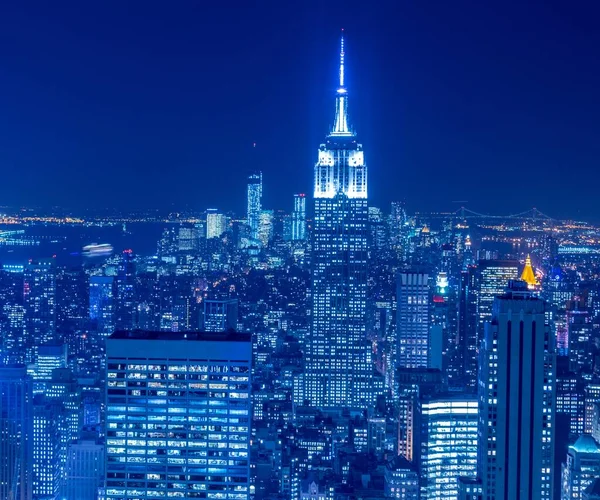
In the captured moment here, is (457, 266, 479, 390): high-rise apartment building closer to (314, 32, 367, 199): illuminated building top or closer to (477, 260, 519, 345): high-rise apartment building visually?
(477, 260, 519, 345): high-rise apartment building

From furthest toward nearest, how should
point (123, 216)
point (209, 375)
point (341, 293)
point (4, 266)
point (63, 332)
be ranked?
point (341, 293) → point (63, 332) → point (4, 266) → point (123, 216) → point (209, 375)

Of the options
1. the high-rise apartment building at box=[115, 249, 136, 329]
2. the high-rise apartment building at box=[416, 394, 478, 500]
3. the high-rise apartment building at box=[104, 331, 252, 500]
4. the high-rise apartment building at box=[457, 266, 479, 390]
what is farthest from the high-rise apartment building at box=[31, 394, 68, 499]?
the high-rise apartment building at box=[457, 266, 479, 390]

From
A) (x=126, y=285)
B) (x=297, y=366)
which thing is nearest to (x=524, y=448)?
(x=126, y=285)

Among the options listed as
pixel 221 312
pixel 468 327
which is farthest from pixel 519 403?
pixel 221 312

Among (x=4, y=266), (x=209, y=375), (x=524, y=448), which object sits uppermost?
(x=4, y=266)

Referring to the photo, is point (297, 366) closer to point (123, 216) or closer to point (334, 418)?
point (334, 418)

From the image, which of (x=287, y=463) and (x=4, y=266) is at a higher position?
(x=4, y=266)

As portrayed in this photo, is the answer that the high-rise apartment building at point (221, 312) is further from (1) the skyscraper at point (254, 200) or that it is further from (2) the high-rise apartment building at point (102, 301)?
(2) the high-rise apartment building at point (102, 301)
